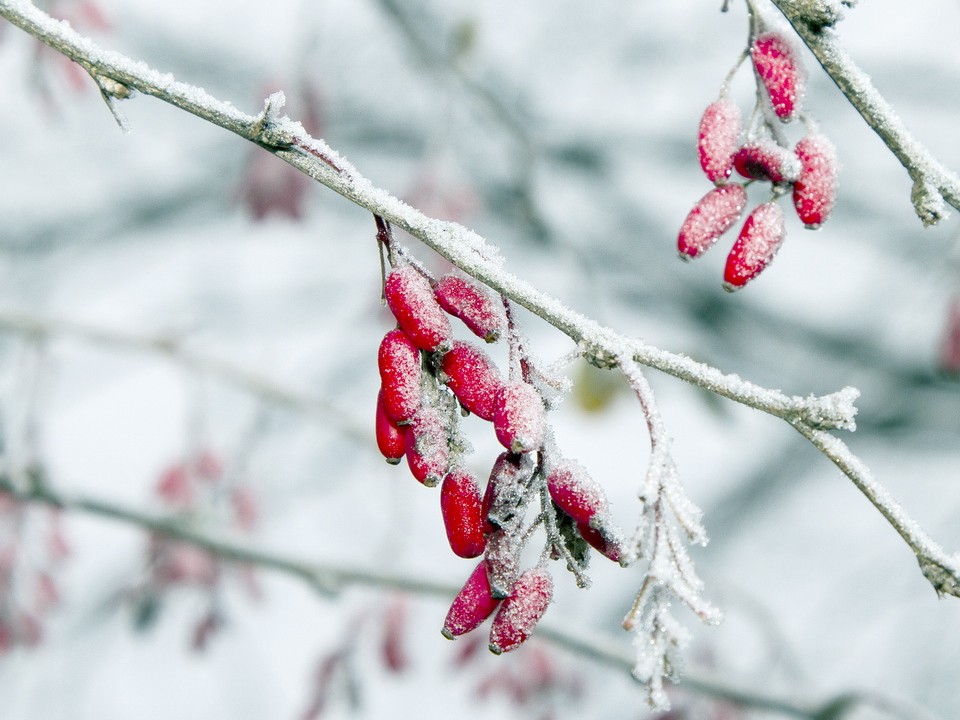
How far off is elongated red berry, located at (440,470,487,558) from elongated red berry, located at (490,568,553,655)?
58mm

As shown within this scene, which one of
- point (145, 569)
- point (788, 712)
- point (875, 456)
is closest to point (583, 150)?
point (875, 456)

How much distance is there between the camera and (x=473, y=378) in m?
0.95

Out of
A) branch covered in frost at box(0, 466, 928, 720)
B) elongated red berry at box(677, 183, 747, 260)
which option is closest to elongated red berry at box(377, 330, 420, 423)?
elongated red berry at box(677, 183, 747, 260)

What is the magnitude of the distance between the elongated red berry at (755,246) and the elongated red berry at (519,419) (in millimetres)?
246

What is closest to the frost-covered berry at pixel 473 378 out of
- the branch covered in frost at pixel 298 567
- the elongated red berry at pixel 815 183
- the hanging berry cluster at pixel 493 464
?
the hanging berry cluster at pixel 493 464

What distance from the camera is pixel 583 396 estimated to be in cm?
344

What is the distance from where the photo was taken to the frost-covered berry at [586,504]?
2.99 ft

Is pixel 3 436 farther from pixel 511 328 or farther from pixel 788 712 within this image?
pixel 788 712

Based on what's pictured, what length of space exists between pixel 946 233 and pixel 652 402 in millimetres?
6063

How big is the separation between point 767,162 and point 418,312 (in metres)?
0.39

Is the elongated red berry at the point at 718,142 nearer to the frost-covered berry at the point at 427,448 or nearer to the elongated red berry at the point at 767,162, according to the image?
the elongated red berry at the point at 767,162

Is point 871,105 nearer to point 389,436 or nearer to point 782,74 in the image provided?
point 782,74

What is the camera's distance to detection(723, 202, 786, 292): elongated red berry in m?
0.98

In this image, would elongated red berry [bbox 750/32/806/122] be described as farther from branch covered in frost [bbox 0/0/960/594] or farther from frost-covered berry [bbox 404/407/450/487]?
frost-covered berry [bbox 404/407/450/487]
